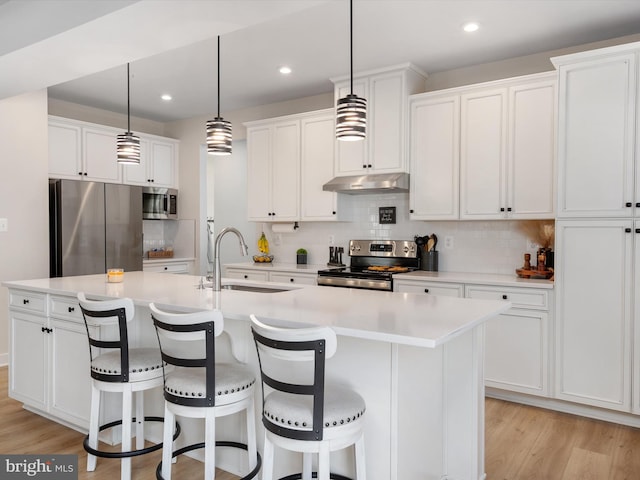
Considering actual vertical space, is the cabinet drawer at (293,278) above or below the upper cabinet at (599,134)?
below

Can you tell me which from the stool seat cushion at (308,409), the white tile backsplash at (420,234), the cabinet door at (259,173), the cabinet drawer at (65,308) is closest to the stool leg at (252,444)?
the stool seat cushion at (308,409)

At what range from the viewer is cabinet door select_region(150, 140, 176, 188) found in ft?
20.0

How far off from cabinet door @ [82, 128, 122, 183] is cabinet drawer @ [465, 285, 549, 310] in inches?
163

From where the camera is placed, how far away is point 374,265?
4797 mm

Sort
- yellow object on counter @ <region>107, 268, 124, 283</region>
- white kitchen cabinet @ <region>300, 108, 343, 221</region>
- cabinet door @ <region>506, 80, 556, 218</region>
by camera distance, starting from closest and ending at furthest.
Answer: yellow object on counter @ <region>107, 268, 124, 283</region>
cabinet door @ <region>506, 80, 556, 218</region>
white kitchen cabinet @ <region>300, 108, 343, 221</region>

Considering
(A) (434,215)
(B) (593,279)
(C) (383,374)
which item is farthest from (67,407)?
(B) (593,279)

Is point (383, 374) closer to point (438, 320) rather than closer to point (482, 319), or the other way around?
point (438, 320)

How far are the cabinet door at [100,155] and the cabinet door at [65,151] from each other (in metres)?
0.08

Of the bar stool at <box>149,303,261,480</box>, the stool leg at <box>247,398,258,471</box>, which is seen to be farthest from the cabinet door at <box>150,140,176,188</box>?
the stool leg at <box>247,398,258,471</box>

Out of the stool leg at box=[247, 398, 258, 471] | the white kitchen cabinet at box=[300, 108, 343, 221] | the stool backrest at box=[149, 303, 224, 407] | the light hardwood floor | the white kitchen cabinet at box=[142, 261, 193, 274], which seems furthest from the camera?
the white kitchen cabinet at box=[142, 261, 193, 274]

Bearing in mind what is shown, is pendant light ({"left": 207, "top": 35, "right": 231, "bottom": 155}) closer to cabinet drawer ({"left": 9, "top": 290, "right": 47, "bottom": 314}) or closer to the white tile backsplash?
cabinet drawer ({"left": 9, "top": 290, "right": 47, "bottom": 314})

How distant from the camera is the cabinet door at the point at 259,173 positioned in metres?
5.29

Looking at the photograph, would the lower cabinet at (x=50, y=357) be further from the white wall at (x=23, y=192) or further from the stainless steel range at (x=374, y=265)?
the stainless steel range at (x=374, y=265)

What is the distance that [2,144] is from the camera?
14.5ft
